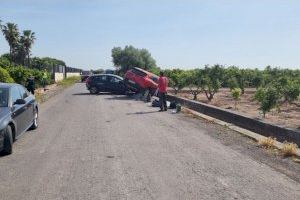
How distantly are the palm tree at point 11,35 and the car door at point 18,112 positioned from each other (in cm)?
7332

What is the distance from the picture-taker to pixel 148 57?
9775 cm

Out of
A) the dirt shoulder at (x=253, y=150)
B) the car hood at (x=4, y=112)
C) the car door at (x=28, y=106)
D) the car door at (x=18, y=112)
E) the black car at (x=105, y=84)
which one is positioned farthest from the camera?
the black car at (x=105, y=84)

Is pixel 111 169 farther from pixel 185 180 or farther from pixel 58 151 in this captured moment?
pixel 58 151

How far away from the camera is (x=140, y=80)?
33656 mm

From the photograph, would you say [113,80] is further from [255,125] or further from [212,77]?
[255,125]

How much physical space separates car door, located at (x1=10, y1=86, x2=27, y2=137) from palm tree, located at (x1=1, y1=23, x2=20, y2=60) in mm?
73316

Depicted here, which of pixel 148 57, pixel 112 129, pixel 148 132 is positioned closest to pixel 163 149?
pixel 148 132

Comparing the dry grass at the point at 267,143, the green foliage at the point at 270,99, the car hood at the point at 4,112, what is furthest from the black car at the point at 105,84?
the car hood at the point at 4,112

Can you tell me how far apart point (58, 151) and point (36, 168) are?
175 cm

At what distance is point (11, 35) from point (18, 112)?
7537 centimetres

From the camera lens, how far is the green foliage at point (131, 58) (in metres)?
95.5

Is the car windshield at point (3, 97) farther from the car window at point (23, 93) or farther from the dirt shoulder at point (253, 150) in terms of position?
the dirt shoulder at point (253, 150)

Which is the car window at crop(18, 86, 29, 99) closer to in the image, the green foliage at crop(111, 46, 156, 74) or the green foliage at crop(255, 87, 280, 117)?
→ the green foliage at crop(255, 87, 280, 117)


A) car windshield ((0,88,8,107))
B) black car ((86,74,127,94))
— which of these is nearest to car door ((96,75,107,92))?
black car ((86,74,127,94))
